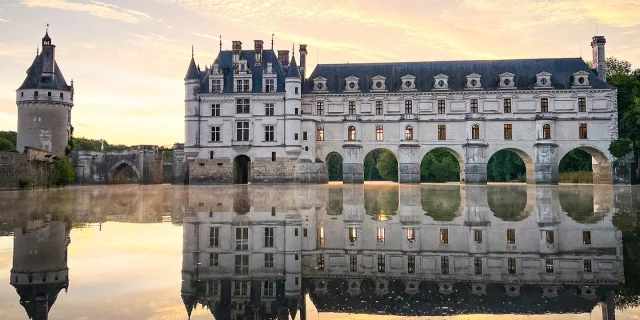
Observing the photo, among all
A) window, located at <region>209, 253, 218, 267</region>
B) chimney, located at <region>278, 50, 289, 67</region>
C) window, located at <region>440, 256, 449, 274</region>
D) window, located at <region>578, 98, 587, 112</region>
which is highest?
chimney, located at <region>278, 50, 289, 67</region>

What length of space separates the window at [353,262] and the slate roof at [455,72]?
45.3 meters

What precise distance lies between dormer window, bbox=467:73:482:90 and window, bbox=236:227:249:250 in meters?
44.1

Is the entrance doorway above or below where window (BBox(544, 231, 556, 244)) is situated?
above

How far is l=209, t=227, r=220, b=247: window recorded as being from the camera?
9.21 meters

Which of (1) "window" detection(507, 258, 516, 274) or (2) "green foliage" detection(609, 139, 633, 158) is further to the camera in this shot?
(2) "green foliage" detection(609, 139, 633, 158)

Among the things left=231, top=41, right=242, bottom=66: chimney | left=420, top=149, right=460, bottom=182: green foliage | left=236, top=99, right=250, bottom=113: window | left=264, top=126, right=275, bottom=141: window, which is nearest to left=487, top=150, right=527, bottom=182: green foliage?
left=420, top=149, right=460, bottom=182: green foliage

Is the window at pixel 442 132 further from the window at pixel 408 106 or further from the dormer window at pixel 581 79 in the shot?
the dormer window at pixel 581 79

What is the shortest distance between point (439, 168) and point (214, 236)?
65.7 metres

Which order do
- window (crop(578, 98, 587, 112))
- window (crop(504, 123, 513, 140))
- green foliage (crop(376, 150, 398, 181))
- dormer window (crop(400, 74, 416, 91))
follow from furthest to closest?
1. green foliage (crop(376, 150, 398, 181))
2. dormer window (crop(400, 74, 416, 91))
3. window (crop(504, 123, 513, 140))
4. window (crop(578, 98, 587, 112))

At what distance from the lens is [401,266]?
7.32 metres

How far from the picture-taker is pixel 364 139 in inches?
2039

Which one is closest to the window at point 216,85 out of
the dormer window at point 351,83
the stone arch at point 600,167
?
the dormer window at point 351,83

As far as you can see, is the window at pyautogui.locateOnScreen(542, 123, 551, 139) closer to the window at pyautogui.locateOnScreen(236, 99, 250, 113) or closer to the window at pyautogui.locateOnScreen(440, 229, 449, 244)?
the window at pyautogui.locateOnScreen(236, 99, 250, 113)

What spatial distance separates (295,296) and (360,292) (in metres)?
0.81
